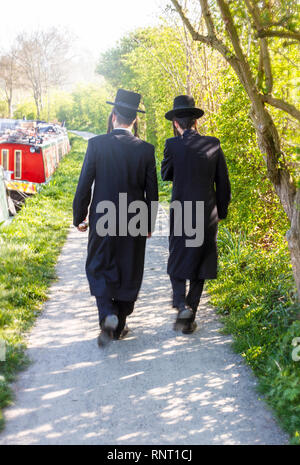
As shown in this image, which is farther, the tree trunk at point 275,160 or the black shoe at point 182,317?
the black shoe at point 182,317

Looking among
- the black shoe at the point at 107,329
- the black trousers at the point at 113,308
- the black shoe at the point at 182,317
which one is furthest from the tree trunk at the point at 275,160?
the black shoe at the point at 107,329

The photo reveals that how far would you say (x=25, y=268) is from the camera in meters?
5.83

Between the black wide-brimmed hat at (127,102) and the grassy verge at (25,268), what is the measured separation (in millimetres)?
2152

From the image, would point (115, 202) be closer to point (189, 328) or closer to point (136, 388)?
point (189, 328)

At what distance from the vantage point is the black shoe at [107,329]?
3916 millimetres

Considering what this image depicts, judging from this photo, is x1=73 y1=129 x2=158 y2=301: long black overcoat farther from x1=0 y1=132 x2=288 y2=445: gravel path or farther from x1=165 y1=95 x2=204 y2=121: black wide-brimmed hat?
x1=0 y1=132 x2=288 y2=445: gravel path

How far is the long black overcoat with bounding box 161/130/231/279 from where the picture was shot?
4230 mm

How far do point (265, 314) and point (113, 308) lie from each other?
141cm

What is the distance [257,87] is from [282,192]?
39.8 inches

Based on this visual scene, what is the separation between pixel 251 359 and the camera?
379cm

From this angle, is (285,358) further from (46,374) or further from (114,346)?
(46,374)

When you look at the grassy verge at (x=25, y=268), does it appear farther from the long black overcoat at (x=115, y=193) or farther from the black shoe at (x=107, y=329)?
the long black overcoat at (x=115, y=193)

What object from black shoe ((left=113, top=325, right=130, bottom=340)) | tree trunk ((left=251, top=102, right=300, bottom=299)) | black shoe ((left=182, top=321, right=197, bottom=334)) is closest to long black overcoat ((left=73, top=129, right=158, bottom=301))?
black shoe ((left=113, top=325, right=130, bottom=340))

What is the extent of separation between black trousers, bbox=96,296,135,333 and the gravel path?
0.23m
